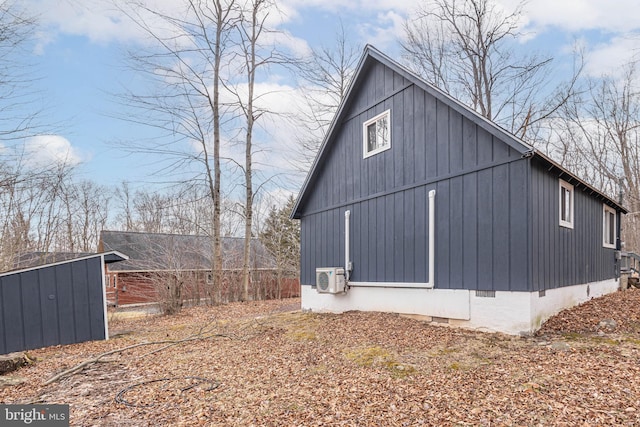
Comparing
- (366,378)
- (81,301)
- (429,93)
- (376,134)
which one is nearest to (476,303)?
(366,378)

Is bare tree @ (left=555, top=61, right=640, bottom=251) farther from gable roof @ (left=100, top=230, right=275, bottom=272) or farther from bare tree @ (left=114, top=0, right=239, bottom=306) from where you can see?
gable roof @ (left=100, top=230, right=275, bottom=272)

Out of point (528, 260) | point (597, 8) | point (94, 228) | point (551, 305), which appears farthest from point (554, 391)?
point (94, 228)

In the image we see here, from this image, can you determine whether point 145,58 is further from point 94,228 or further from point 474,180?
point 94,228

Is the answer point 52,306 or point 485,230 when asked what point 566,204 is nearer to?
point 485,230

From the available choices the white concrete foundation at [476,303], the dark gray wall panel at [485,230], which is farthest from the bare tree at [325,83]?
the dark gray wall panel at [485,230]

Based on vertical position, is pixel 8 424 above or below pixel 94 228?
below

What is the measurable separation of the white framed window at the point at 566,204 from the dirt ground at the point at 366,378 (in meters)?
1.72

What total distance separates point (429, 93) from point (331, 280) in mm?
4789

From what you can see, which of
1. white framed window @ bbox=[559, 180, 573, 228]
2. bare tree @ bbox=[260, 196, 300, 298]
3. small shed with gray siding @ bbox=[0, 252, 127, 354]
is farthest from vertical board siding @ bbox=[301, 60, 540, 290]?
bare tree @ bbox=[260, 196, 300, 298]

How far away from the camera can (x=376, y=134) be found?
8945mm

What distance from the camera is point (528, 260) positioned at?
5.69m

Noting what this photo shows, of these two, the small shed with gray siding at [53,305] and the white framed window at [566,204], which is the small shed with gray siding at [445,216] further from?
the small shed with gray siding at [53,305]

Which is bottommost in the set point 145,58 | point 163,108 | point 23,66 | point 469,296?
point 469,296

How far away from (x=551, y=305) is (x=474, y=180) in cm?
259
